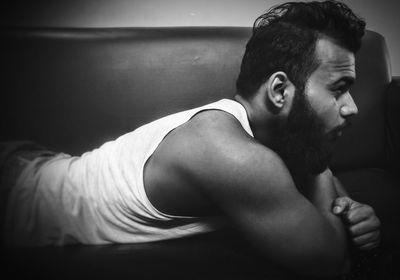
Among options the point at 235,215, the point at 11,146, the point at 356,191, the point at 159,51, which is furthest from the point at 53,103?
the point at 356,191

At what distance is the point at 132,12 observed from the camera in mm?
1197

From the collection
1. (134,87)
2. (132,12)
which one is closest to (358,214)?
(134,87)

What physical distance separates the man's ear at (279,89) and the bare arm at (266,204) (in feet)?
0.66

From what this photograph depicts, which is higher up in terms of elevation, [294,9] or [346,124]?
[294,9]

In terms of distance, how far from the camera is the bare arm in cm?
53

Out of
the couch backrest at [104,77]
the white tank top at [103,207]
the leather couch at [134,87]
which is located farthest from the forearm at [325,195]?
the couch backrest at [104,77]

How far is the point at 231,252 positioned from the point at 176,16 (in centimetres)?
94

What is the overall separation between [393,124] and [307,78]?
0.62 metres

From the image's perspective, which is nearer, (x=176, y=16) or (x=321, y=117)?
(x=321, y=117)

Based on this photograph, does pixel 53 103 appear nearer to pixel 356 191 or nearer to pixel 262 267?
pixel 262 267

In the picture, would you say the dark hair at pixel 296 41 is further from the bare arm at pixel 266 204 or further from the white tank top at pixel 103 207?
the bare arm at pixel 266 204

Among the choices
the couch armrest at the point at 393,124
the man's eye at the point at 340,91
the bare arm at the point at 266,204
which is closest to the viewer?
the bare arm at the point at 266,204

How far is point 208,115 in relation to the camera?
2.11ft

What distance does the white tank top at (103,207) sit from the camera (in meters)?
0.68
